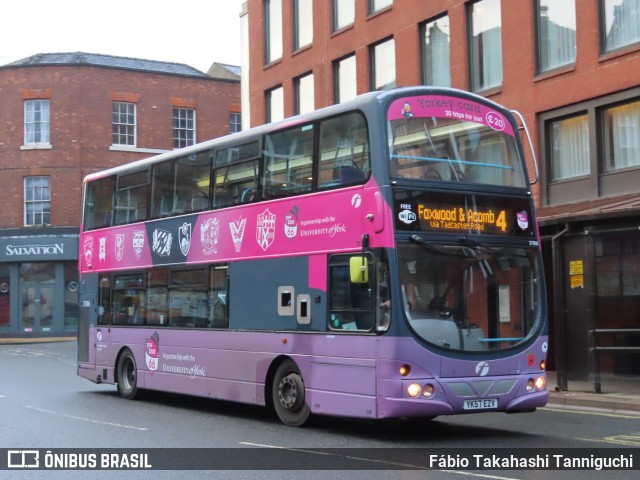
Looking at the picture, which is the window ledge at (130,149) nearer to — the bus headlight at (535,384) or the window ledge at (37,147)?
the window ledge at (37,147)

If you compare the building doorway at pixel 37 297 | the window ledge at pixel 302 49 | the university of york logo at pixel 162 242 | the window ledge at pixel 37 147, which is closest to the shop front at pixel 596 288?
the university of york logo at pixel 162 242

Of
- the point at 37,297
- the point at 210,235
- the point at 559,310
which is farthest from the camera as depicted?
the point at 37,297

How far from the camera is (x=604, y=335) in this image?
1822 cm

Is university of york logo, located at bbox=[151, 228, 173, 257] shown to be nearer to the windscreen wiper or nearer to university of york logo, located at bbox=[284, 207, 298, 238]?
university of york logo, located at bbox=[284, 207, 298, 238]

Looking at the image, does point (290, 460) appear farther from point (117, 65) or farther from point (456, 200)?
→ point (117, 65)

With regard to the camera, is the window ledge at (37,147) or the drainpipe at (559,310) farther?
the window ledge at (37,147)

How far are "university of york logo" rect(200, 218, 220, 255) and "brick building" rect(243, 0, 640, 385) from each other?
7022 millimetres

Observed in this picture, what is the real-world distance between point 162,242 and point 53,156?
92.6 ft

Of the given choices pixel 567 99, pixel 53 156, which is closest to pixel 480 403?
pixel 567 99

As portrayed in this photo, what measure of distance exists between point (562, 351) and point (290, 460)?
9908 mm

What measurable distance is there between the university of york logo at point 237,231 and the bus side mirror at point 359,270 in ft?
10.2

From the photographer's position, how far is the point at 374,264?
446 inches

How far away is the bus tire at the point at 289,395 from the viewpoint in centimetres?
1273

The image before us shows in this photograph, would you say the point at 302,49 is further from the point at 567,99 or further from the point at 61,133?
the point at 61,133
